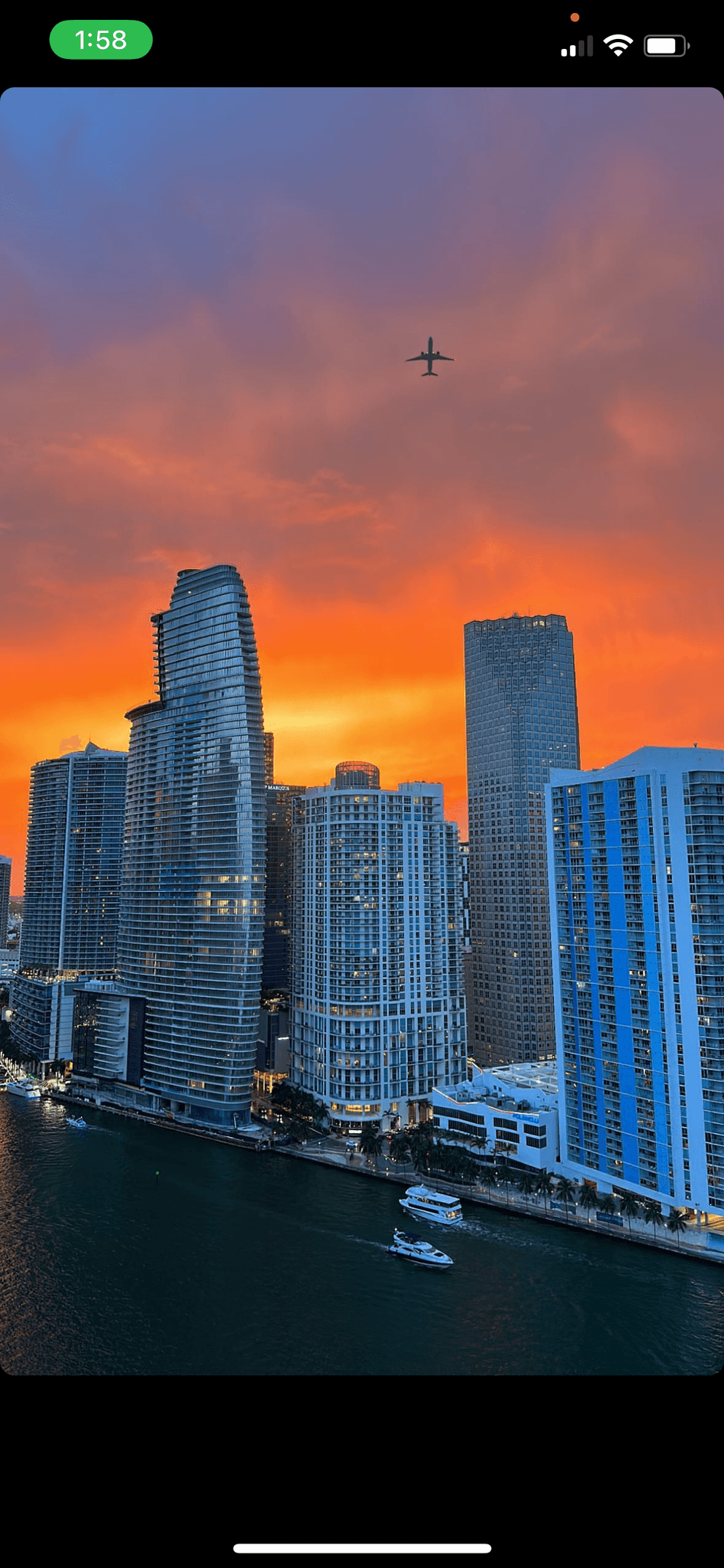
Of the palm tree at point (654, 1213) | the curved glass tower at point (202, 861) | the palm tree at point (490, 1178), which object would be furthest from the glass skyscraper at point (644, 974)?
the curved glass tower at point (202, 861)

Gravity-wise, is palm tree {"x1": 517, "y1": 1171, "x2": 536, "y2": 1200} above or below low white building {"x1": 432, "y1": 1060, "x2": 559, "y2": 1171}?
below

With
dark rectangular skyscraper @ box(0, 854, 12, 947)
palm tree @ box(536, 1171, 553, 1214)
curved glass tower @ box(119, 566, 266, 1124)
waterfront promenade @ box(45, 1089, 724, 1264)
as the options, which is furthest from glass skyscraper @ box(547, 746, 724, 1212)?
dark rectangular skyscraper @ box(0, 854, 12, 947)

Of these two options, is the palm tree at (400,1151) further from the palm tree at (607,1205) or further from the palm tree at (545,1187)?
the palm tree at (607,1205)

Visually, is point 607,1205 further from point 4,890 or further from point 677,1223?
point 4,890

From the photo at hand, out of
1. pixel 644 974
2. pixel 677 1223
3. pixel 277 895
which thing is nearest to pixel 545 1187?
pixel 677 1223

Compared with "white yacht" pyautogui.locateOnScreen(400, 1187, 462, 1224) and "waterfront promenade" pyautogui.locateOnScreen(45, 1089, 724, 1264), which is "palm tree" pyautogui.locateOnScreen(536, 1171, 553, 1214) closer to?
"waterfront promenade" pyautogui.locateOnScreen(45, 1089, 724, 1264)
